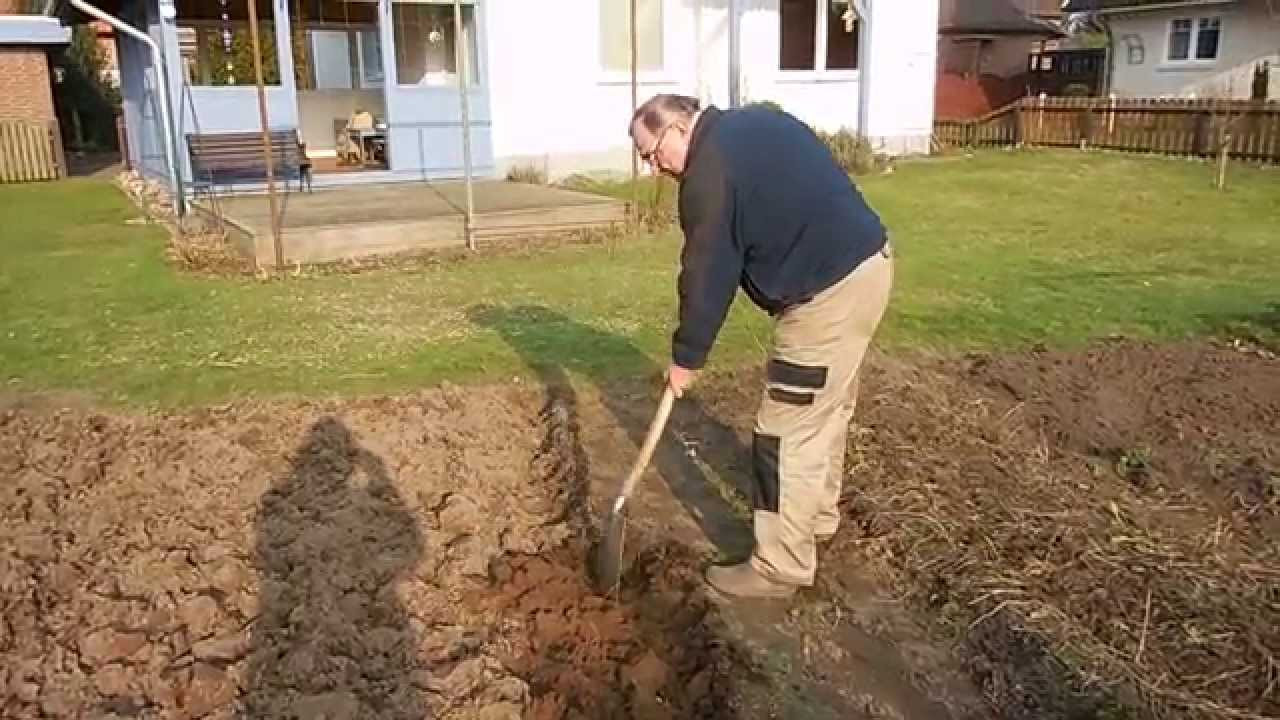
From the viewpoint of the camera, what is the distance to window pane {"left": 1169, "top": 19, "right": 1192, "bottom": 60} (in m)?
25.2

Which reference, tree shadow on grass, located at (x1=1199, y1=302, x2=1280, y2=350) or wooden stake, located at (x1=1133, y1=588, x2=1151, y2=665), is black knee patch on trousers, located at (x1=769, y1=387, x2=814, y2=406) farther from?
tree shadow on grass, located at (x1=1199, y1=302, x2=1280, y2=350)

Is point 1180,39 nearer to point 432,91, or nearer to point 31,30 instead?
point 432,91

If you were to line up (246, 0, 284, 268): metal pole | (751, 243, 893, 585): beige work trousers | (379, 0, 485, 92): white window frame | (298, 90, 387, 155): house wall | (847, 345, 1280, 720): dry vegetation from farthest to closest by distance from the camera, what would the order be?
(298, 90, 387, 155): house wall → (379, 0, 485, 92): white window frame → (246, 0, 284, 268): metal pole → (751, 243, 893, 585): beige work trousers → (847, 345, 1280, 720): dry vegetation

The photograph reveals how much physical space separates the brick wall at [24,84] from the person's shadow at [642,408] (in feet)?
60.0

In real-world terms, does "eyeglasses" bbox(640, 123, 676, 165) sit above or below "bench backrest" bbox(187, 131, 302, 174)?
above

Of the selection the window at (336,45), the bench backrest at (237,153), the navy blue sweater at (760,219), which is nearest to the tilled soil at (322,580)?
the navy blue sweater at (760,219)

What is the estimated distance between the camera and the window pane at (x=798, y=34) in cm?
1750

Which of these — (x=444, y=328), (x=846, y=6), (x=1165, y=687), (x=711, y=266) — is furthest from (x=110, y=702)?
(x=846, y=6)

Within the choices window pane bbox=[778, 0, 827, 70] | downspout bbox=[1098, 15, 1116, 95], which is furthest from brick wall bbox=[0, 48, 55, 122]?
downspout bbox=[1098, 15, 1116, 95]

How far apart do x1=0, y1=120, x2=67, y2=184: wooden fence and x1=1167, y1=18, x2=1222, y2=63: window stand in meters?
25.2

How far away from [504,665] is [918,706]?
1252 millimetres

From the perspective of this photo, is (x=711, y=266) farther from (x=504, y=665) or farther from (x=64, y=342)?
(x=64, y=342)

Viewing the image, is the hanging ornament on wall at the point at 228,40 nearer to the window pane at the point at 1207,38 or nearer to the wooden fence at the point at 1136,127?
the wooden fence at the point at 1136,127

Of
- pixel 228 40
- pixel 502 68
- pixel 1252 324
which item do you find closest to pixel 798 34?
pixel 502 68
